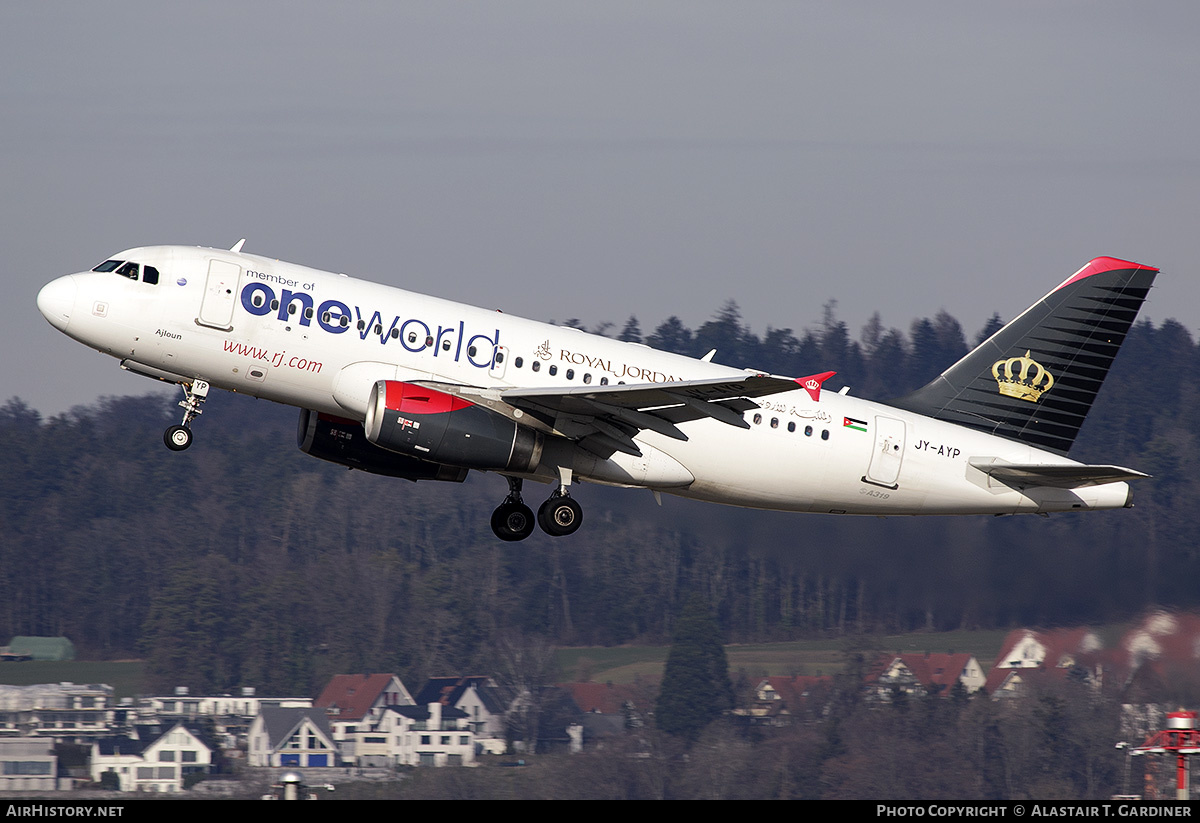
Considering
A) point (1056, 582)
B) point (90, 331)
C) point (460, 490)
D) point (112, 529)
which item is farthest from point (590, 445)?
point (112, 529)

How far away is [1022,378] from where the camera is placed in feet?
113

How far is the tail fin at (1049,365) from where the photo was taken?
112 feet

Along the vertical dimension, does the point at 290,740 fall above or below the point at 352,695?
below

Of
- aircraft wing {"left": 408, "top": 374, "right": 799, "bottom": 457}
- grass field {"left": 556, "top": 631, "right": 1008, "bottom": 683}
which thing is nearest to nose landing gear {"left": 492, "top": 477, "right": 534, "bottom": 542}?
aircraft wing {"left": 408, "top": 374, "right": 799, "bottom": 457}

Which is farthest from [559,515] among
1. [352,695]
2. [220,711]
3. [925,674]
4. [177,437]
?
[220,711]

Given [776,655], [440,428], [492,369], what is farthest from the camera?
[776,655]

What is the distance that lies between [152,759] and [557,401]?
1984 inches

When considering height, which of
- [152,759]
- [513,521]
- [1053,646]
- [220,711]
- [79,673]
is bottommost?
[152,759]

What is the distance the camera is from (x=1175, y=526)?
50812 mm

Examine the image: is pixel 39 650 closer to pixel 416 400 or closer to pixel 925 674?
pixel 925 674

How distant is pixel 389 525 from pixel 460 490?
6468 mm

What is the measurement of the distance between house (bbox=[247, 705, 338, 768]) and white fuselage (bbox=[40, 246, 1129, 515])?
44.8 metres

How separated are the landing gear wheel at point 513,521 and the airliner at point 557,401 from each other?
5cm

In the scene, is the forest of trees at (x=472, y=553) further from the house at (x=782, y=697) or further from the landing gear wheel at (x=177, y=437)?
the landing gear wheel at (x=177, y=437)
